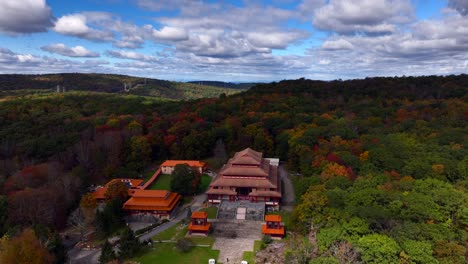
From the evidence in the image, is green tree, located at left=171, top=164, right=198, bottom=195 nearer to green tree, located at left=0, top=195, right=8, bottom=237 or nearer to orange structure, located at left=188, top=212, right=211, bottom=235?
orange structure, located at left=188, top=212, right=211, bottom=235

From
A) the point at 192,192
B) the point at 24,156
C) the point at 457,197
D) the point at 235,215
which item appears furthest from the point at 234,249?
the point at 24,156

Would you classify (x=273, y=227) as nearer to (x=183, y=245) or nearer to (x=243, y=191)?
(x=243, y=191)

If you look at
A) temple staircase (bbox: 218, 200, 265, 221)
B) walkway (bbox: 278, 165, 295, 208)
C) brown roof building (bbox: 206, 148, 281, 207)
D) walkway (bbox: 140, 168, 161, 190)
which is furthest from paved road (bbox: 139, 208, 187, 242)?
walkway (bbox: 278, 165, 295, 208)

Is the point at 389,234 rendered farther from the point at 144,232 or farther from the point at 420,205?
the point at 144,232

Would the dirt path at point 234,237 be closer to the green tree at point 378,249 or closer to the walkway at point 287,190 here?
the walkway at point 287,190

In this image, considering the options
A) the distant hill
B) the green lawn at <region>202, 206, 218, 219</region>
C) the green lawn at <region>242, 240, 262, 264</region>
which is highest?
the distant hill

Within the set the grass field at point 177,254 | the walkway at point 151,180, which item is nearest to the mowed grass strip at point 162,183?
the walkway at point 151,180
